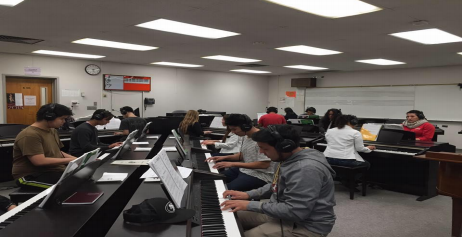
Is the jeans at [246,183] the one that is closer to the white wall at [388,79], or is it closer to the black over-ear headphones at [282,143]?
the black over-ear headphones at [282,143]

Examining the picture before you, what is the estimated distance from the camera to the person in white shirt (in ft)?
14.2

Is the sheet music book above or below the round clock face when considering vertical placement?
below

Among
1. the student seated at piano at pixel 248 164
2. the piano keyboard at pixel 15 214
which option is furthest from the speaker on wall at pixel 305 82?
the piano keyboard at pixel 15 214

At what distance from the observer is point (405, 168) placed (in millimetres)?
4707

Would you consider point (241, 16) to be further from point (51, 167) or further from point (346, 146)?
point (51, 167)

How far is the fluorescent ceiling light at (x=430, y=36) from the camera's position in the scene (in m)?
4.85

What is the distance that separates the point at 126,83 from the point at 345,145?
6998mm

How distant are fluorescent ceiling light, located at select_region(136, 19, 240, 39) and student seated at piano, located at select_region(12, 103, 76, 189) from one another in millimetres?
2159

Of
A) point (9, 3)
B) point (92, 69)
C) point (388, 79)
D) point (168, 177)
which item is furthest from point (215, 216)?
point (388, 79)

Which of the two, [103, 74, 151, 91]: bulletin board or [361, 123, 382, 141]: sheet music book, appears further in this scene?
[103, 74, 151, 91]: bulletin board

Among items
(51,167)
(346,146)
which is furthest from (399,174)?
(51,167)

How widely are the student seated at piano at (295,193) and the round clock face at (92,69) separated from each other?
26.5 ft

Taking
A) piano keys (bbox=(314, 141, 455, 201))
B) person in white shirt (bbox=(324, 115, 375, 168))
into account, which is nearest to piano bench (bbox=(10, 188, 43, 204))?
person in white shirt (bbox=(324, 115, 375, 168))

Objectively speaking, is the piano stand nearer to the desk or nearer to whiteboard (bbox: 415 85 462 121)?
the desk
